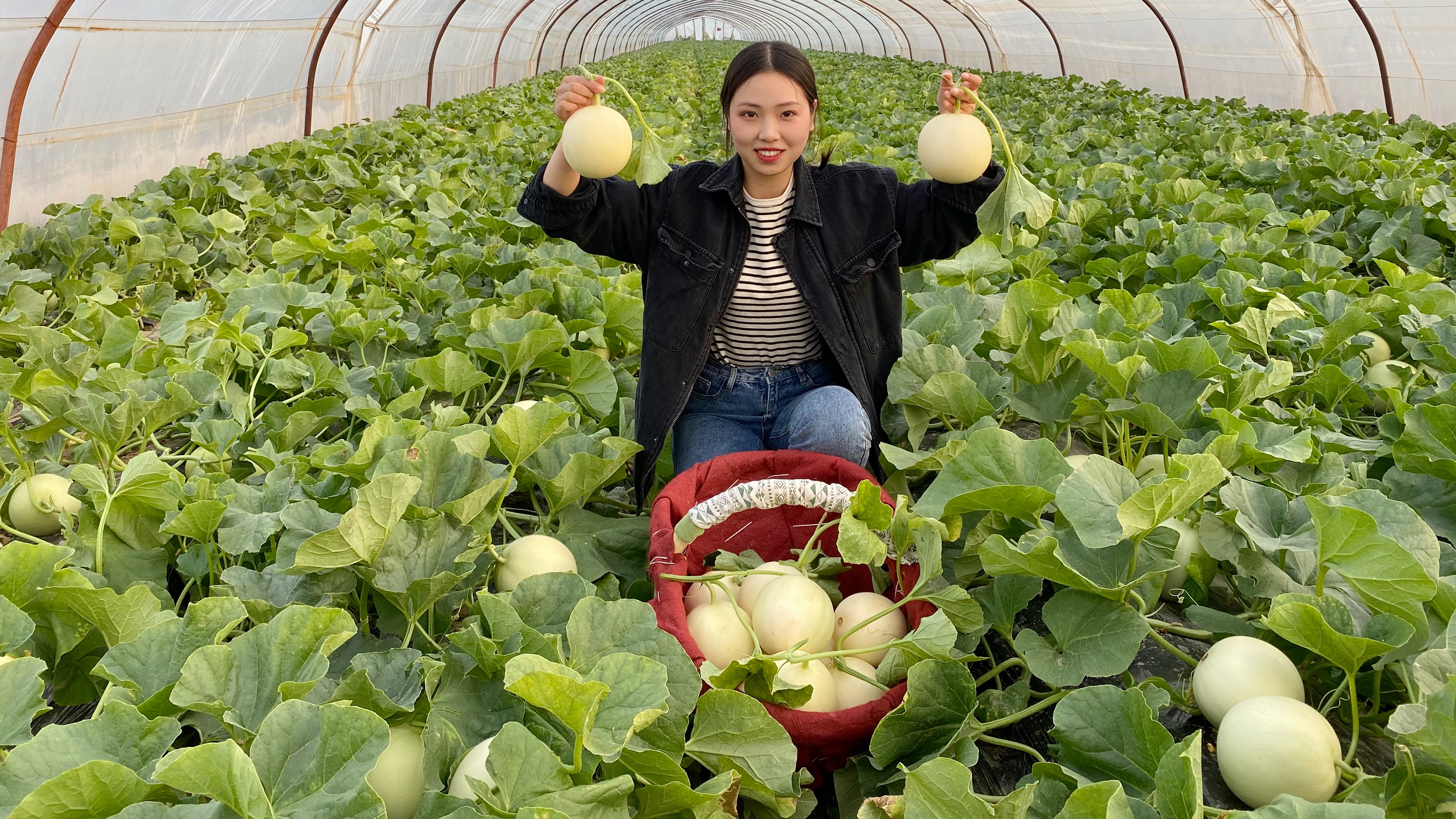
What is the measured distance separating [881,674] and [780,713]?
194 mm

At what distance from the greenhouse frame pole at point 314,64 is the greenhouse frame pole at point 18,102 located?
3632 mm

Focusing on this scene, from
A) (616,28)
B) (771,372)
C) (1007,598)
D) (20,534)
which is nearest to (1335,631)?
(1007,598)

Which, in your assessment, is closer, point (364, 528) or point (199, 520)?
point (364, 528)

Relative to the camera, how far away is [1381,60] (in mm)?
7680

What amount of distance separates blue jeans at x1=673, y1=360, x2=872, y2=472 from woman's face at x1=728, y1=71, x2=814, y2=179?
1.48 feet

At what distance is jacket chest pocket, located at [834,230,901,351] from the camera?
2262mm

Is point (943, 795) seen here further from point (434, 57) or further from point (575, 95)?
point (434, 57)

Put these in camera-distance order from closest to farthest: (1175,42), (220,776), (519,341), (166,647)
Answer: (220,776) < (166,647) < (519,341) < (1175,42)

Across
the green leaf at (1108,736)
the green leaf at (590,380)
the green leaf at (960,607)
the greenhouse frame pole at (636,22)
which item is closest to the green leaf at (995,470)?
the green leaf at (960,607)

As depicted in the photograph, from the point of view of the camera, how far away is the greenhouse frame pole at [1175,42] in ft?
35.2

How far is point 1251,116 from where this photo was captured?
7.53 meters

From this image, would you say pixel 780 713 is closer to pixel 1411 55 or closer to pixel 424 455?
pixel 424 455

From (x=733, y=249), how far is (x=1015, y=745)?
3.99ft

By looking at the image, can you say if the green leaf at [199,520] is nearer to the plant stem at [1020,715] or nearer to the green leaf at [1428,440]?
the plant stem at [1020,715]
